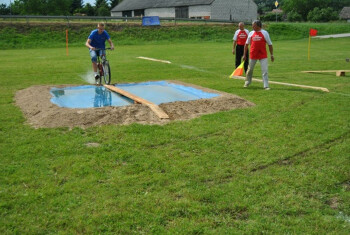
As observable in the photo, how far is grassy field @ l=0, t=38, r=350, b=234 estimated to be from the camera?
4.03 meters

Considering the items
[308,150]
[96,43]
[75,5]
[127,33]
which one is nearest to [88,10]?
[75,5]

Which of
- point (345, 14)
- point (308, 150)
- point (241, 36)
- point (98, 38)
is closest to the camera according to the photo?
point (308, 150)

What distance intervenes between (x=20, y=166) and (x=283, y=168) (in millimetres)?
3931

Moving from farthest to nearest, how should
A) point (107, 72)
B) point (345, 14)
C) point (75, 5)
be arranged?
point (345, 14) → point (75, 5) → point (107, 72)

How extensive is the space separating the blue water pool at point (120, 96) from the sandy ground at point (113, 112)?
2.12 ft

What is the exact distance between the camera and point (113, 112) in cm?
826

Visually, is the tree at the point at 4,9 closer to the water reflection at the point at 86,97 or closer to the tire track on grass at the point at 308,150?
the water reflection at the point at 86,97

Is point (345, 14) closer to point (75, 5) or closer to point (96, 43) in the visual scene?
point (75, 5)

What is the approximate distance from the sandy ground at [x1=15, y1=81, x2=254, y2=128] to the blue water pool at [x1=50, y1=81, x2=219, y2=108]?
65 cm

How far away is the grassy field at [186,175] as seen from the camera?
403cm

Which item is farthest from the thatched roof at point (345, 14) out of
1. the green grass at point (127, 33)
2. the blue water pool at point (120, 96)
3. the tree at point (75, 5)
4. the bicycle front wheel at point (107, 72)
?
the bicycle front wheel at point (107, 72)

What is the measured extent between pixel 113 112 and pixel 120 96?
2505mm

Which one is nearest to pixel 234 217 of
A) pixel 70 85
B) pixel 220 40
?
pixel 70 85

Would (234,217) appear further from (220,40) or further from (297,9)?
(297,9)
